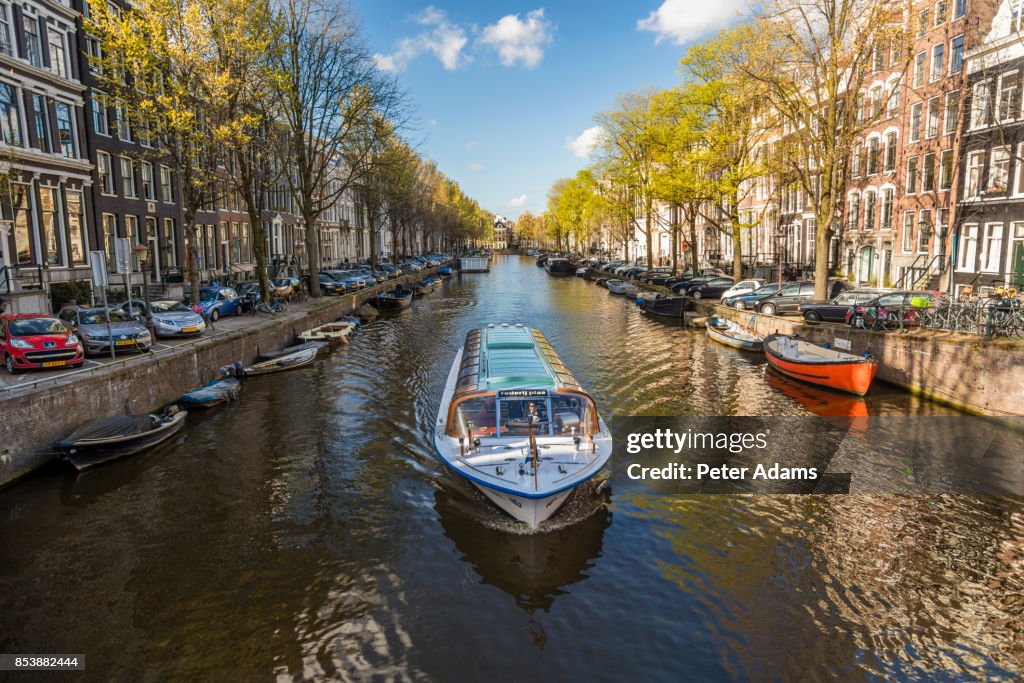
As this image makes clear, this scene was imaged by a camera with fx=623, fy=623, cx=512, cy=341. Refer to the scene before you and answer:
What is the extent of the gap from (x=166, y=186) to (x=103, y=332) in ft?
87.2

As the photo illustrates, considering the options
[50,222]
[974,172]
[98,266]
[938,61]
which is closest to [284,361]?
[98,266]

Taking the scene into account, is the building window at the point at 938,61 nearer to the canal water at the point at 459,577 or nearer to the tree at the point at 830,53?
the tree at the point at 830,53

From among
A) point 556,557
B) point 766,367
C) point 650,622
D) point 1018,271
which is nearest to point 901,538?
point 650,622

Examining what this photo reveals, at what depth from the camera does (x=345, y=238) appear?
8781 centimetres

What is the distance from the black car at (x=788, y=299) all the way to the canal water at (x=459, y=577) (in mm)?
19575

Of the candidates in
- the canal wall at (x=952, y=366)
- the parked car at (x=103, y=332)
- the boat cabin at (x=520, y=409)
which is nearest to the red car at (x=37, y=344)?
the parked car at (x=103, y=332)

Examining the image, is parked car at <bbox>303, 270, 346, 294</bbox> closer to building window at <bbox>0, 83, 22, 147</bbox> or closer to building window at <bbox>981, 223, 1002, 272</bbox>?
building window at <bbox>0, 83, 22, 147</bbox>

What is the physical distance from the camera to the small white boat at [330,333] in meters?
30.7

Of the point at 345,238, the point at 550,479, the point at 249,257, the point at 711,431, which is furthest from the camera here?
the point at 345,238

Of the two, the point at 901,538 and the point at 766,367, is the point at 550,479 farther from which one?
the point at 766,367

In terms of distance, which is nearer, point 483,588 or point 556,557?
point 483,588

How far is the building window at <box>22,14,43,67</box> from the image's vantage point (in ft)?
98.7

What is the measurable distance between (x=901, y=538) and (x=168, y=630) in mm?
12582

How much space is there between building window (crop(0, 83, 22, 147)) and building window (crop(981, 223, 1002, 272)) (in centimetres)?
4652
